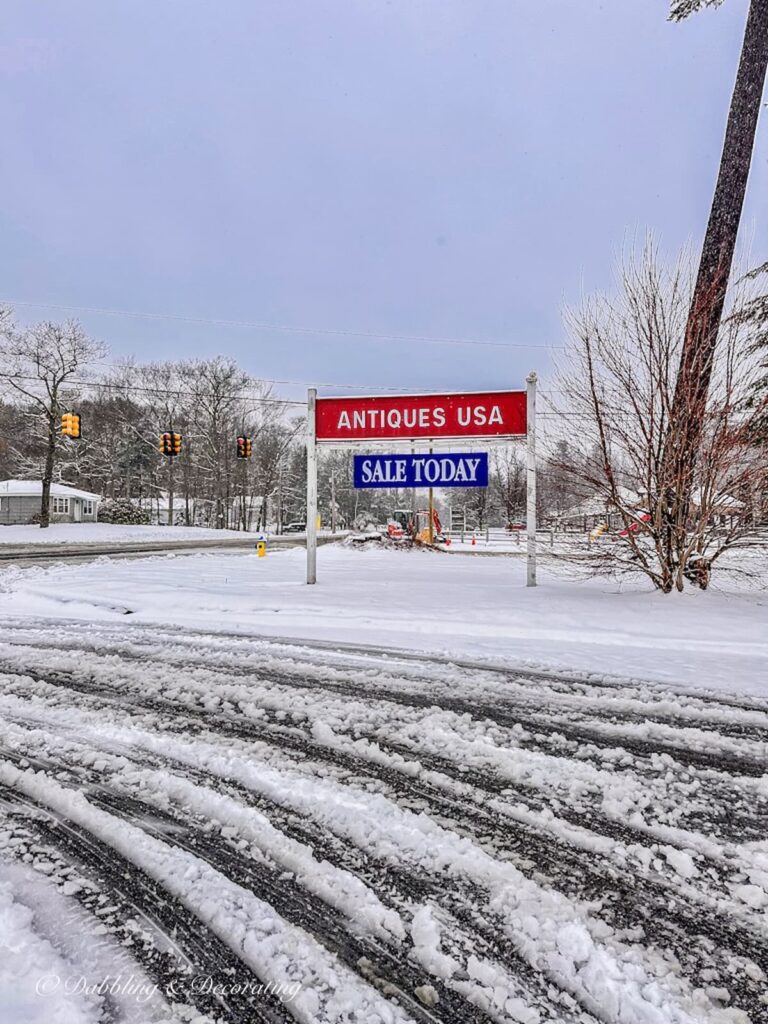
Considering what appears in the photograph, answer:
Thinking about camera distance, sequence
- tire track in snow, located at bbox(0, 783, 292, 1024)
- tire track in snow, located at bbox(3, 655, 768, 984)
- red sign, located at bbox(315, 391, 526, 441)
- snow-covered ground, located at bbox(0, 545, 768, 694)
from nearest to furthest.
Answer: tire track in snow, located at bbox(0, 783, 292, 1024)
tire track in snow, located at bbox(3, 655, 768, 984)
snow-covered ground, located at bbox(0, 545, 768, 694)
red sign, located at bbox(315, 391, 526, 441)

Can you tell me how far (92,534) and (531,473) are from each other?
1083 inches

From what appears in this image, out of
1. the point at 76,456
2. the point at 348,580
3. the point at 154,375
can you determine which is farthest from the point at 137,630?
the point at 154,375

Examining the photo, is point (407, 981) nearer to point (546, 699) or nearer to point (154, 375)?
point (546, 699)

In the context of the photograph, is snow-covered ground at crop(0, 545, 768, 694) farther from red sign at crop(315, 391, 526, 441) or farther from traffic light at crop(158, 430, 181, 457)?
traffic light at crop(158, 430, 181, 457)

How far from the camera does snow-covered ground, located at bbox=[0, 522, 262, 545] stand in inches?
1040

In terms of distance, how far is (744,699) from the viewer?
382 cm

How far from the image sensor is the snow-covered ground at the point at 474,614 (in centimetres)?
488

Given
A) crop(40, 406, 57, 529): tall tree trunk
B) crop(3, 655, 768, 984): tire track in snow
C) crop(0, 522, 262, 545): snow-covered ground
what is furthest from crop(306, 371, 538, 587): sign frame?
crop(40, 406, 57, 529): tall tree trunk

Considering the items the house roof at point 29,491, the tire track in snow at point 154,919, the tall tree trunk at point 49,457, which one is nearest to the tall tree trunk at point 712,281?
the tire track in snow at point 154,919

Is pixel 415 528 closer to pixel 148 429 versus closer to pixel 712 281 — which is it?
pixel 712 281

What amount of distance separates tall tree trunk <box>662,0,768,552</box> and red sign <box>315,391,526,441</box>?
232 cm

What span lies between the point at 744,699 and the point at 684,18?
444 inches

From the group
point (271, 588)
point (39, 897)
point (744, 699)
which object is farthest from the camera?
point (271, 588)

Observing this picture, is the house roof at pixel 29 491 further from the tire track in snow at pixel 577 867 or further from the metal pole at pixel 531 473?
the tire track in snow at pixel 577 867
